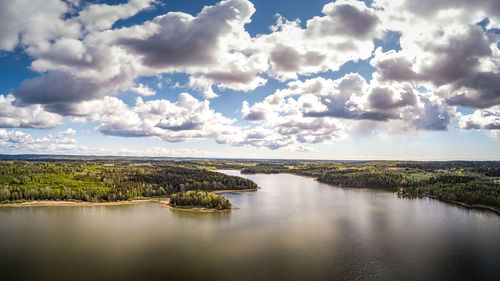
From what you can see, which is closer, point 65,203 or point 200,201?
point 200,201

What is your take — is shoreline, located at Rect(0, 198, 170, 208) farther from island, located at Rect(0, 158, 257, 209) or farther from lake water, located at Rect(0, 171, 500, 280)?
lake water, located at Rect(0, 171, 500, 280)

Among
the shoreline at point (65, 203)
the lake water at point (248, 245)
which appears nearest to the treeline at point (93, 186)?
the shoreline at point (65, 203)

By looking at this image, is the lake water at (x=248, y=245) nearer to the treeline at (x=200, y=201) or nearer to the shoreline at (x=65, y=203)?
the treeline at (x=200, y=201)

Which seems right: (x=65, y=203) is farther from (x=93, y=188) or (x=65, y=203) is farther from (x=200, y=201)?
A: (x=200, y=201)

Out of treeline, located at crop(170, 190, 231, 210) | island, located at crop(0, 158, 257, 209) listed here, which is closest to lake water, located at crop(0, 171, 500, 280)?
treeline, located at crop(170, 190, 231, 210)

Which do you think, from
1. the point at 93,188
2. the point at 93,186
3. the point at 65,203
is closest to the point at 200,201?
the point at 93,188

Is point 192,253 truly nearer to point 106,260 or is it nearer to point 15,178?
point 106,260
